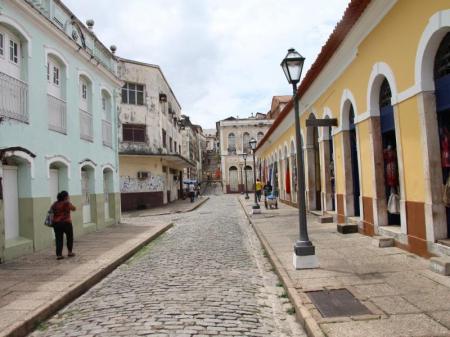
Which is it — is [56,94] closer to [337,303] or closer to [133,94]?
[337,303]

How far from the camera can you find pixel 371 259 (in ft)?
24.1

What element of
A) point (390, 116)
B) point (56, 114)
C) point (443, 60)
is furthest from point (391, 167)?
point (56, 114)

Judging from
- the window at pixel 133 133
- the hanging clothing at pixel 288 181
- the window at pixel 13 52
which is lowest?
the hanging clothing at pixel 288 181

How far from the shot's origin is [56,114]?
1145 centimetres

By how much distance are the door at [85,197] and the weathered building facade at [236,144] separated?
37.6 m

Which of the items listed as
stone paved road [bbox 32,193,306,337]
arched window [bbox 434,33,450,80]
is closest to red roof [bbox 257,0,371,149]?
arched window [bbox 434,33,450,80]

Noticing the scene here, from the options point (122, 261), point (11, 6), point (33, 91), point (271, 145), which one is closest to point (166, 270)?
point (122, 261)

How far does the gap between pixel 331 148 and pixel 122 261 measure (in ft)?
25.0

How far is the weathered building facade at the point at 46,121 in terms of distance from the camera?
9.20 metres

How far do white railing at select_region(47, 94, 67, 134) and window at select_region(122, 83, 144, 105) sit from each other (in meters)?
15.6

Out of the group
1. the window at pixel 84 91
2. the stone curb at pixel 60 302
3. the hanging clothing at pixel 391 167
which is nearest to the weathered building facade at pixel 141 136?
the window at pixel 84 91

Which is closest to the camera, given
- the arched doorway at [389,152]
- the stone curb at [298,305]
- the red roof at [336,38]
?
the stone curb at [298,305]

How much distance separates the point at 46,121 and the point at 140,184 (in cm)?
1725

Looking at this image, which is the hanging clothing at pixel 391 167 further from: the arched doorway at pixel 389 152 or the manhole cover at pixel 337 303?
the manhole cover at pixel 337 303
